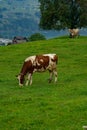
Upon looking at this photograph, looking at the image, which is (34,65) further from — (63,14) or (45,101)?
(63,14)

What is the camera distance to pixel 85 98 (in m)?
24.6

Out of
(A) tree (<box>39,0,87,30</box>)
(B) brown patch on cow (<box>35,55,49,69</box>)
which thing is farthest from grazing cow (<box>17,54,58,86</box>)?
(A) tree (<box>39,0,87,30</box>)

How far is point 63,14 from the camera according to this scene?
95.5 metres

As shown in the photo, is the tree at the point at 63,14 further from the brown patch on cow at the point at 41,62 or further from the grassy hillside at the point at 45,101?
the brown patch on cow at the point at 41,62

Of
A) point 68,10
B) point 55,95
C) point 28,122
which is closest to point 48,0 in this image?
point 68,10

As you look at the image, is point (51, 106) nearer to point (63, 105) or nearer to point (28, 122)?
point (63, 105)

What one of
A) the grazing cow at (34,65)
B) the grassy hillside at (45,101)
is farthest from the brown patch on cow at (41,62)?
the grassy hillside at (45,101)

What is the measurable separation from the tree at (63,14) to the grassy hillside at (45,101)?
4826cm

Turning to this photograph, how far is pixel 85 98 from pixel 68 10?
239ft

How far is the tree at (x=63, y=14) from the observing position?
312ft

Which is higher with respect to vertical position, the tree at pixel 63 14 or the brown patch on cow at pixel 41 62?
the brown patch on cow at pixel 41 62

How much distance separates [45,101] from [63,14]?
7226cm

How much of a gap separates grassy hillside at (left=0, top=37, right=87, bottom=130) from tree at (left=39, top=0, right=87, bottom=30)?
1900 inches

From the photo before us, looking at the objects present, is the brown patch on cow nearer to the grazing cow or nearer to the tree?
the grazing cow
